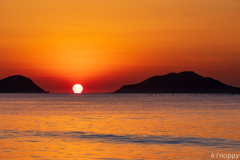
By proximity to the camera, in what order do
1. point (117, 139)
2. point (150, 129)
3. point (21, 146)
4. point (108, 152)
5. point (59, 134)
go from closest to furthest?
point (108, 152) → point (21, 146) → point (117, 139) → point (59, 134) → point (150, 129)

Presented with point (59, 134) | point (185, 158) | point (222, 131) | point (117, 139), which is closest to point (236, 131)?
point (222, 131)

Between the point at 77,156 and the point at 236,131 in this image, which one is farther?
the point at 236,131

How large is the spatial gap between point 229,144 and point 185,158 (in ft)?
25.1

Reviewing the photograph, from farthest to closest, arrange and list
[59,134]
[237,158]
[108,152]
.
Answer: [59,134], [108,152], [237,158]

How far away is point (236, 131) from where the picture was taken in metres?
43.0

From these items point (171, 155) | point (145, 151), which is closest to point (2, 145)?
point (145, 151)

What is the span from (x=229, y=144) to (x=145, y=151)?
8.19m

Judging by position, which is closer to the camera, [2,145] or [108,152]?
[108,152]

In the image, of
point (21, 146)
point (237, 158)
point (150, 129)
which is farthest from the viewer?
point (150, 129)

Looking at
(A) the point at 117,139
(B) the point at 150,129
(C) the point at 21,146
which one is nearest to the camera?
(C) the point at 21,146

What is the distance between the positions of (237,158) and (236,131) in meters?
16.2

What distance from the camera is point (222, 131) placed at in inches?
1710

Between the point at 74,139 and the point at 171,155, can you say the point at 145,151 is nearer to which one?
the point at 171,155

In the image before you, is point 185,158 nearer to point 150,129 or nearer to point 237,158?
point 237,158
